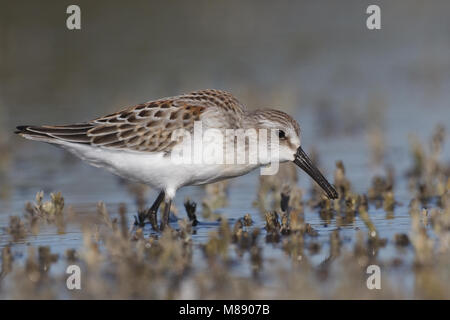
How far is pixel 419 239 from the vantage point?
7438 mm

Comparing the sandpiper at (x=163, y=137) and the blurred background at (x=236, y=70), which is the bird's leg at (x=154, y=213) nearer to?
the sandpiper at (x=163, y=137)

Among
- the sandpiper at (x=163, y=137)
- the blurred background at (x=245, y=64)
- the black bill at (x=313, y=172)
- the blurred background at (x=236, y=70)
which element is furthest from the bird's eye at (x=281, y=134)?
the blurred background at (x=245, y=64)

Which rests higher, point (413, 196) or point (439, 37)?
point (439, 37)

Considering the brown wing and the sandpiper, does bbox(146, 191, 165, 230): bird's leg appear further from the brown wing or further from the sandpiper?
the brown wing

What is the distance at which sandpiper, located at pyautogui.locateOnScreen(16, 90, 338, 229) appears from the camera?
9.48m

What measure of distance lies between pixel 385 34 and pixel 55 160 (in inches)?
431

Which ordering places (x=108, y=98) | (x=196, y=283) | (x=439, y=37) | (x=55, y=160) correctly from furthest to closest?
(x=439, y=37) → (x=108, y=98) → (x=55, y=160) → (x=196, y=283)

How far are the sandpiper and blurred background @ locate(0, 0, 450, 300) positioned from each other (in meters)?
1.99

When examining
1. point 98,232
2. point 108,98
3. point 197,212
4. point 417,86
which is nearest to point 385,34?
point 417,86

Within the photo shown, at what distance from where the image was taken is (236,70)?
19.4 meters

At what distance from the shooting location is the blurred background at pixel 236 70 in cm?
1349

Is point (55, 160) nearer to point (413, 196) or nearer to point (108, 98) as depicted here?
point (108, 98)

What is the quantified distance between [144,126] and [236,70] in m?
9.88

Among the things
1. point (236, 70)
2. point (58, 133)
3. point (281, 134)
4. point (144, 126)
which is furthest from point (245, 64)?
point (58, 133)
